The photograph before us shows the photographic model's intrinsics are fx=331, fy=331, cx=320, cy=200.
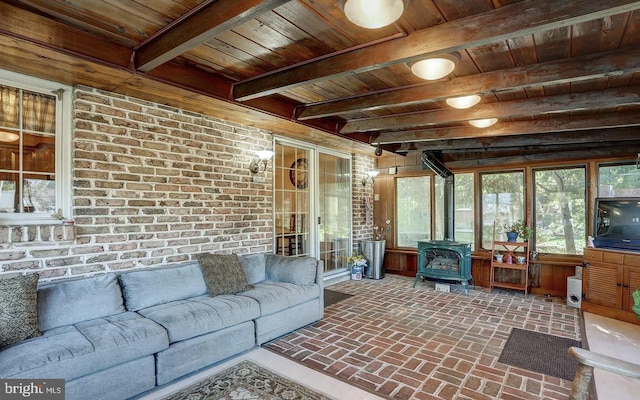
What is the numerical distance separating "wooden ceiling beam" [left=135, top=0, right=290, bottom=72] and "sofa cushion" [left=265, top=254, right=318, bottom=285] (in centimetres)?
243

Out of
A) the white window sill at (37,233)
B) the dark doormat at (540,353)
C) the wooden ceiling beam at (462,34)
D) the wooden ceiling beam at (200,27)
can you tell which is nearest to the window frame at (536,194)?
the dark doormat at (540,353)

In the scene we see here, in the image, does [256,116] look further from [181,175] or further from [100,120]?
[100,120]

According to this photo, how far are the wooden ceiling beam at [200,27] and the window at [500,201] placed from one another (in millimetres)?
5201

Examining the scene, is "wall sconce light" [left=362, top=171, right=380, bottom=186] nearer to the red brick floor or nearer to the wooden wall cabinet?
the red brick floor

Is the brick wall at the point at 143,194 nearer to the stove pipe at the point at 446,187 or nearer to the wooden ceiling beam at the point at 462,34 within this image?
the wooden ceiling beam at the point at 462,34

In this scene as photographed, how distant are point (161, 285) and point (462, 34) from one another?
3.11 m

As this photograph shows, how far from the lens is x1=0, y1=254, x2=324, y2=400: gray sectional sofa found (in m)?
2.08

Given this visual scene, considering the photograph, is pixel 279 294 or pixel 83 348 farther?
pixel 279 294

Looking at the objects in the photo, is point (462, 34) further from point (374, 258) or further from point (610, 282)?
point (374, 258)

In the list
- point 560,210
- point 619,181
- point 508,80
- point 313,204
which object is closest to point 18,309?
point 313,204

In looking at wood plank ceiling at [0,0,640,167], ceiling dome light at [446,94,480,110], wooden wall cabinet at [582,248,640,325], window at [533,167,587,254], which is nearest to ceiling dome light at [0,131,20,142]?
wood plank ceiling at [0,0,640,167]

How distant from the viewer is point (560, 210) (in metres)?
5.16

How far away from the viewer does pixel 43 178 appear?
9.14 ft

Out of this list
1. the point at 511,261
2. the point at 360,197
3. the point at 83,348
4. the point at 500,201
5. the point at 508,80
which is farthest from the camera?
the point at 360,197
